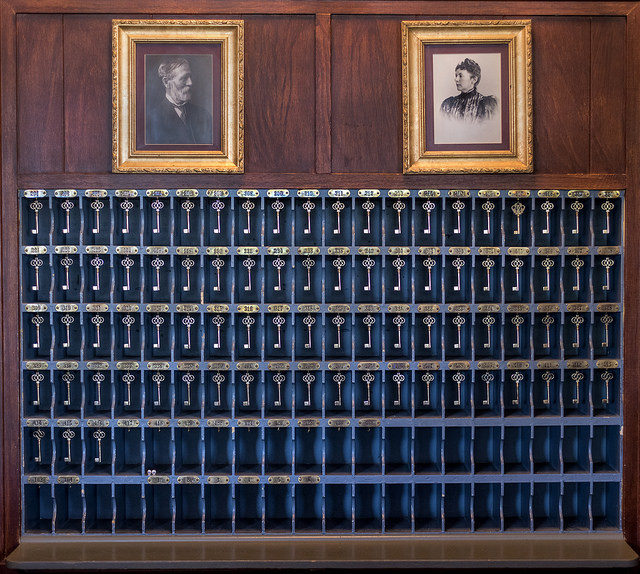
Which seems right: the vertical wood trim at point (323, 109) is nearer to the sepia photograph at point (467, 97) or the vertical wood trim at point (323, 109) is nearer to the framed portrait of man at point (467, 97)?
the framed portrait of man at point (467, 97)

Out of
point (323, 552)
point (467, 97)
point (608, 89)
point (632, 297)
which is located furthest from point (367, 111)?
point (323, 552)

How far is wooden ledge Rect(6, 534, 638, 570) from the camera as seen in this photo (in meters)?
3.20

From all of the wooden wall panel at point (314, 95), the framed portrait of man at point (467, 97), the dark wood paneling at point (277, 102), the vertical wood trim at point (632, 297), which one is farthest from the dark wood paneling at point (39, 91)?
the vertical wood trim at point (632, 297)

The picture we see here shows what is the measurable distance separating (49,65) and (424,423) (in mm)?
2603

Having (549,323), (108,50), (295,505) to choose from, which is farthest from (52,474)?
(549,323)

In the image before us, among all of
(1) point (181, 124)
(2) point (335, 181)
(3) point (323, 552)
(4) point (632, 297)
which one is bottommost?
(3) point (323, 552)

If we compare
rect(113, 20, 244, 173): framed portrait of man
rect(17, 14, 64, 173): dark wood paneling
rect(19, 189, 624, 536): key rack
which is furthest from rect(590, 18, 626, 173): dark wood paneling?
rect(17, 14, 64, 173): dark wood paneling

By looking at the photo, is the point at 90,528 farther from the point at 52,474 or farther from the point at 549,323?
the point at 549,323

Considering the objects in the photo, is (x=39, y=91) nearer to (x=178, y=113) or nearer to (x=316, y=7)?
(x=178, y=113)

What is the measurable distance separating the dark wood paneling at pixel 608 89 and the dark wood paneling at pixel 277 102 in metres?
1.43

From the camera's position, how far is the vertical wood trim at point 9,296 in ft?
11.0

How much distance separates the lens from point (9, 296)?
3377 millimetres

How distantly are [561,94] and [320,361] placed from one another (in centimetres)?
182

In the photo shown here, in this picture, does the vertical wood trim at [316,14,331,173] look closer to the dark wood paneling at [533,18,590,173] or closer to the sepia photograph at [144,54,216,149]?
the sepia photograph at [144,54,216,149]
